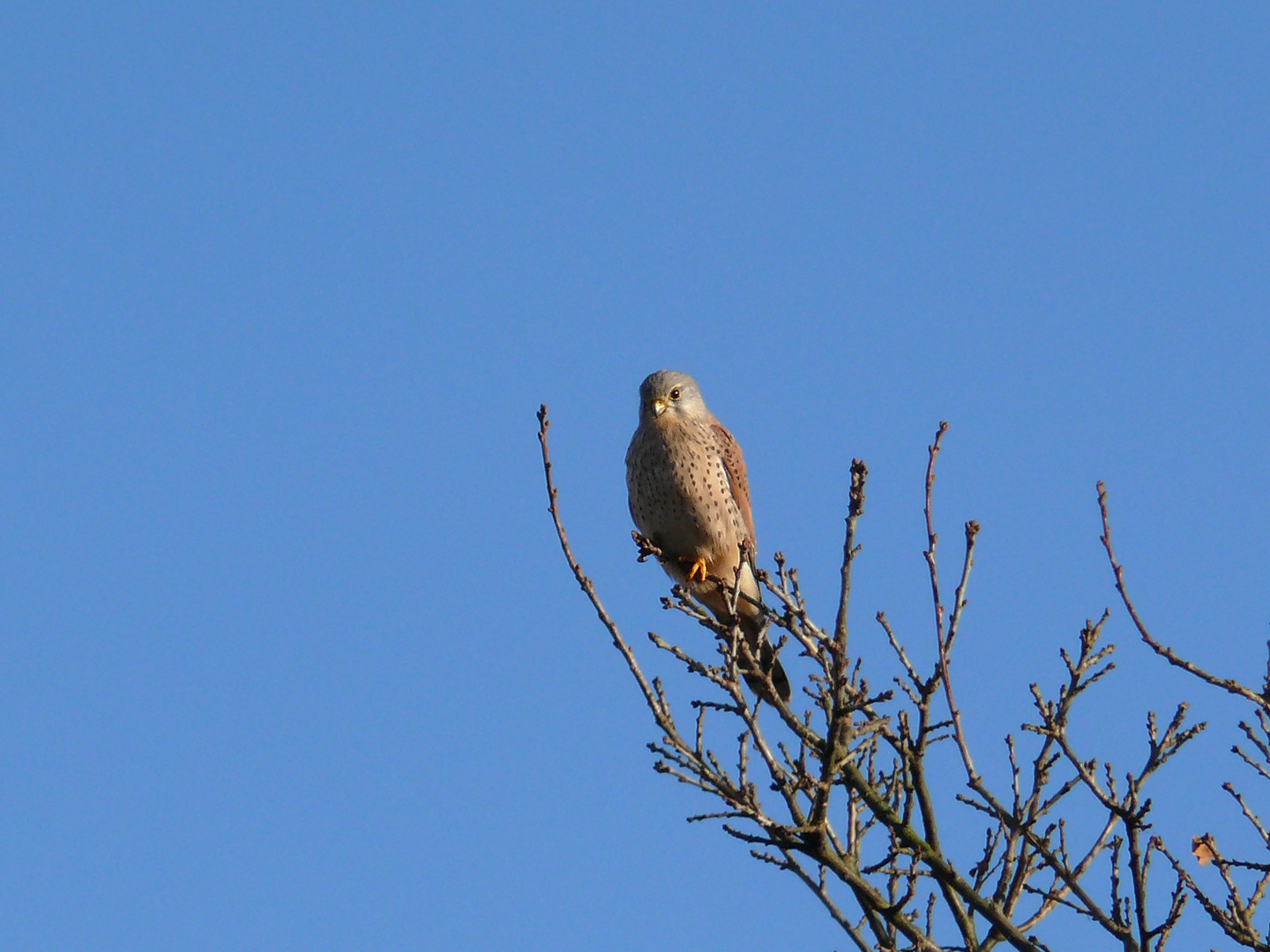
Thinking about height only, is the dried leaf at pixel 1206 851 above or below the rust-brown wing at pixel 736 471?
below

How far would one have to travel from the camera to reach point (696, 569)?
575cm

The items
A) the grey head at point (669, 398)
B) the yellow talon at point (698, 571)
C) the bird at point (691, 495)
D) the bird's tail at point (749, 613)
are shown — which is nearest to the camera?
the bird's tail at point (749, 613)

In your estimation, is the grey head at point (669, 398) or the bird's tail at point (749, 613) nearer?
the bird's tail at point (749, 613)

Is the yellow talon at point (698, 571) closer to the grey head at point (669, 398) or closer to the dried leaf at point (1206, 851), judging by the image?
the grey head at point (669, 398)

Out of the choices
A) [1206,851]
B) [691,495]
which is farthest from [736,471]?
[1206,851]

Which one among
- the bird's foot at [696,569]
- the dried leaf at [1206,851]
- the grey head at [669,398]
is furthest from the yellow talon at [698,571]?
the dried leaf at [1206,851]

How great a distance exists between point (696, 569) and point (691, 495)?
32cm

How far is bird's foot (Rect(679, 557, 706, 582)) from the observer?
577 centimetres

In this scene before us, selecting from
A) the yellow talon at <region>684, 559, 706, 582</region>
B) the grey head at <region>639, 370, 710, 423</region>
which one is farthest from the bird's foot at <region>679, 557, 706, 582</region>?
the grey head at <region>639, 370, 710, 423</region>

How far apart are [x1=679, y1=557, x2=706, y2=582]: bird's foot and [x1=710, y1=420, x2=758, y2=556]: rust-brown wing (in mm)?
293

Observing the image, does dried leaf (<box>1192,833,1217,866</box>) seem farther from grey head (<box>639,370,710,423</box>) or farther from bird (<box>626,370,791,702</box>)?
grey head (<box>639,370,710,423</box>)

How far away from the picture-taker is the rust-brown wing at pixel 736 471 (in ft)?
20.2

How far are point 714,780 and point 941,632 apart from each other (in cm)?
66

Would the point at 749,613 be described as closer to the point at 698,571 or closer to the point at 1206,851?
the point at 698,571
